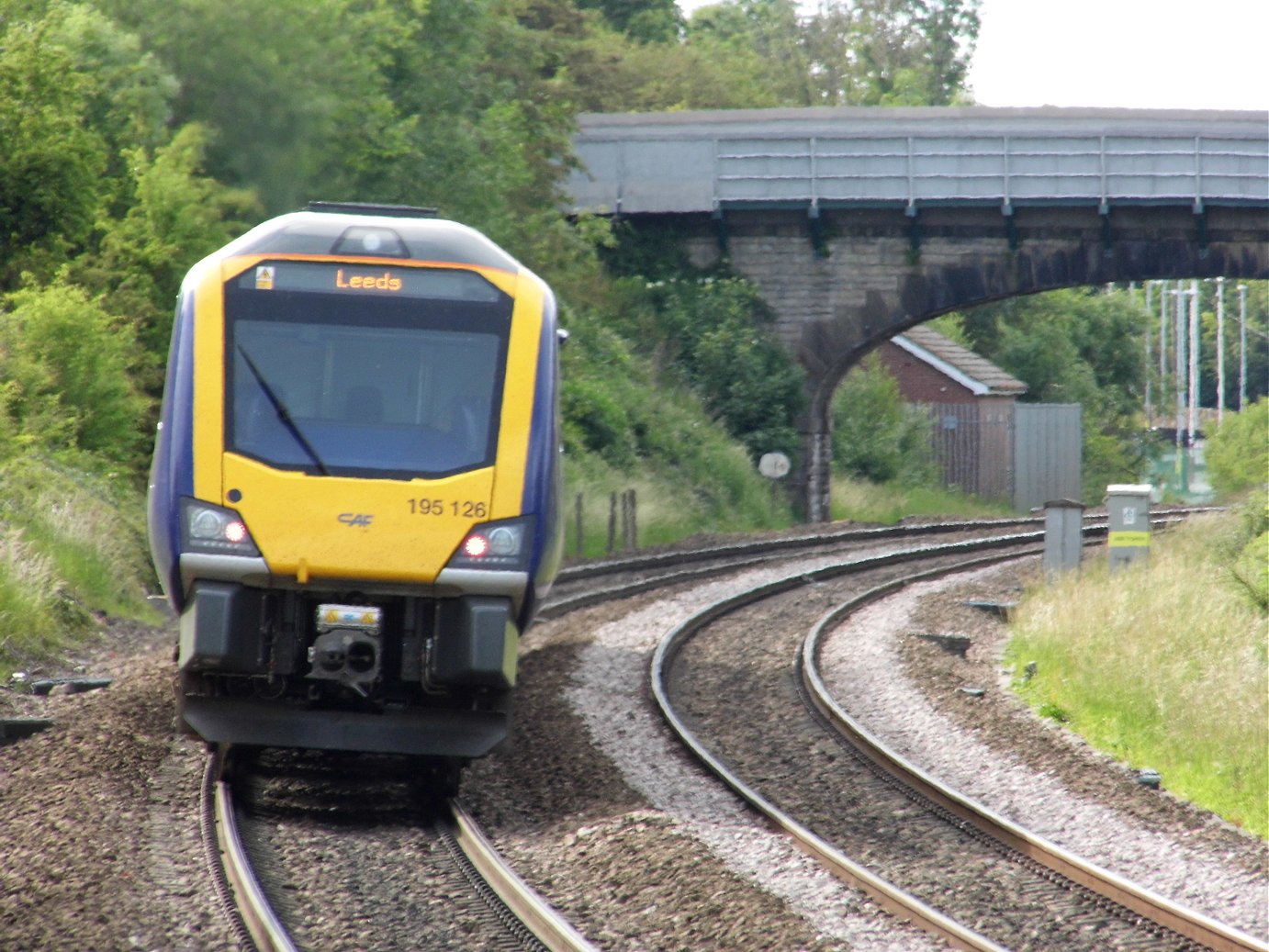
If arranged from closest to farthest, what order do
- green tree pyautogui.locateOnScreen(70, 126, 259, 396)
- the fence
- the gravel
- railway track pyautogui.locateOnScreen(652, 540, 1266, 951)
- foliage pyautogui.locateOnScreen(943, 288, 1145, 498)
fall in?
the gravel, railway track pyautogui.locateOnScreen(652, 540, 1266, 951), green tree pyautogui.locateOnScreen(70, 126, 259, 396), the fence, foliage pyautogui.locateOnScreen(943, 288, 1145, 498)

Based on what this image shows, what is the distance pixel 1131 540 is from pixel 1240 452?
32.9m

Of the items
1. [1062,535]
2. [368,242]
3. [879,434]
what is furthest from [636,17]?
[368,242]

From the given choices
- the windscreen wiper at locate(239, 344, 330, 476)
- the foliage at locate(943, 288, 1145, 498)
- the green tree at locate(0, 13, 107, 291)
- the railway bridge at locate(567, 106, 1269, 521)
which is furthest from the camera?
the foliage at locate(943, 288, 1145, 498)

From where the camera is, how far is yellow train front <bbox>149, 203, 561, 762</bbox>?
8.03 meters

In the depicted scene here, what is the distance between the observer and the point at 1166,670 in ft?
40.2

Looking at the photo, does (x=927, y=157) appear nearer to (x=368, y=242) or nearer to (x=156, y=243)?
(x=156, y=243)

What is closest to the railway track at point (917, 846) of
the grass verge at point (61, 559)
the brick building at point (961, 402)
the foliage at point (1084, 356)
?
the grass verge at point (61, 559)

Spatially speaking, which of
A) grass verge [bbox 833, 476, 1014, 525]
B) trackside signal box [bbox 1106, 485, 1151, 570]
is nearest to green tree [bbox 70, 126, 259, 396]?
trackside signal box [bbox 1106, 485, 1151, 570]

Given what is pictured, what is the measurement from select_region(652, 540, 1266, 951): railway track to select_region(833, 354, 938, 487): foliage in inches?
1034

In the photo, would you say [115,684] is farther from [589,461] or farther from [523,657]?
[589,461]

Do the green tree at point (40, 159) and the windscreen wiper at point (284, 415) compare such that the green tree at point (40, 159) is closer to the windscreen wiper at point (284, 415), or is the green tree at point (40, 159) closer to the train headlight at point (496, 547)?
the windscreen wiper at point (284, 415)

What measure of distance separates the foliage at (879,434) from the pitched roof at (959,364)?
7.34ft

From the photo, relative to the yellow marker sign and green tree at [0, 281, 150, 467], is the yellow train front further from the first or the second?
the yellow marker sign

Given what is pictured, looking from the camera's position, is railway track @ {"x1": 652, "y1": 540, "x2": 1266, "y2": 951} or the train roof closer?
railway track @ {"x1": 652, "y1": 540, "x2": 1266, "y2": 951}
